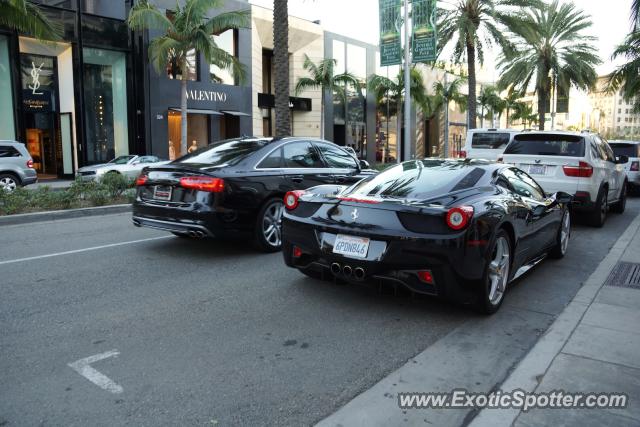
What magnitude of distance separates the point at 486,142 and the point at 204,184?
1176 cm

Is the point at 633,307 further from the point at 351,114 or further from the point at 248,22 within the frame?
the point at 351,114

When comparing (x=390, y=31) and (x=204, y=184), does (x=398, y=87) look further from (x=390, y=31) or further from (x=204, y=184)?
(x=204, y=184)

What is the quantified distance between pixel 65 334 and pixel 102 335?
305mm

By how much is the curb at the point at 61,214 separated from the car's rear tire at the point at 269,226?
5.63m

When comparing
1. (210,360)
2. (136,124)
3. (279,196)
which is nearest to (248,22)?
(136,124)

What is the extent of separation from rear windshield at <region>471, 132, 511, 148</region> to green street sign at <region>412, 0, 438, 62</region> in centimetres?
385

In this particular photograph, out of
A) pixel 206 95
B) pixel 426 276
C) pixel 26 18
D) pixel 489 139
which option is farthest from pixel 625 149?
pixel 206 95

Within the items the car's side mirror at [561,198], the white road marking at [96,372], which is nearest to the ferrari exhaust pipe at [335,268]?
the white road marking at [96,372]

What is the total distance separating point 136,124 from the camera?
26359mm

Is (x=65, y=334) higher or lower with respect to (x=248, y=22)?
lower

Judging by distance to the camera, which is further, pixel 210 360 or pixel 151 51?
pixel 151 51

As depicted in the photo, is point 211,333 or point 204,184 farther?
point 204,184

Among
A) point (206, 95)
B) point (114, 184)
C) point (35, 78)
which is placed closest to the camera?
point (114, 184)

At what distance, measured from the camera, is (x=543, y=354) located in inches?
155
